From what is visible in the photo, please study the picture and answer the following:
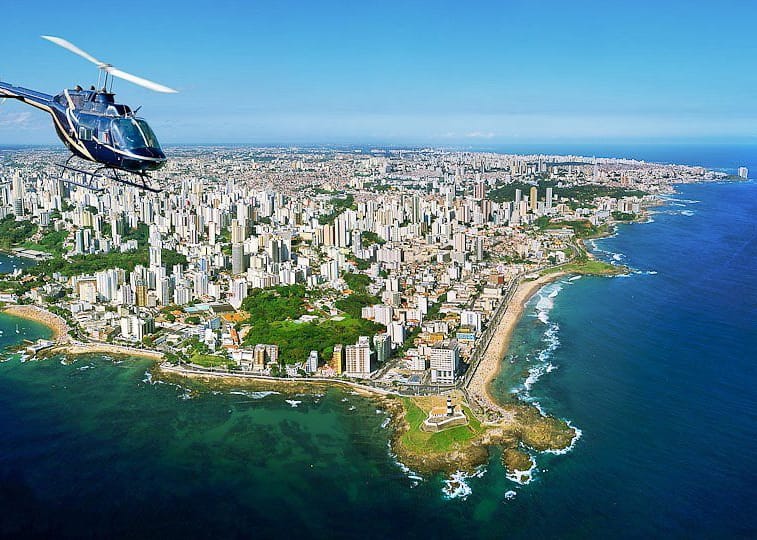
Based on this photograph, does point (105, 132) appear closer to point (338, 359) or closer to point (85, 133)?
point (85, 133)

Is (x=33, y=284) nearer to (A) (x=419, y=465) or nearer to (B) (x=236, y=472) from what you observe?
(B) (x=236, y=472)

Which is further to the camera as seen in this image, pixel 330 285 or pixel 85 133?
pixel 330 285

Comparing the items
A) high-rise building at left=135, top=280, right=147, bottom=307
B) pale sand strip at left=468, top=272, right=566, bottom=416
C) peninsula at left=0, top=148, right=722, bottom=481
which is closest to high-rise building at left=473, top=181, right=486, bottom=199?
peninsula at left=0, top=148, right=722, bottom=481

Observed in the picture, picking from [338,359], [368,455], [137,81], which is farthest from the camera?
[338,359]

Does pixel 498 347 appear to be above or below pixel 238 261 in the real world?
below

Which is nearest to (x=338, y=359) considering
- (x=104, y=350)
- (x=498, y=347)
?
(x=498, y=347)

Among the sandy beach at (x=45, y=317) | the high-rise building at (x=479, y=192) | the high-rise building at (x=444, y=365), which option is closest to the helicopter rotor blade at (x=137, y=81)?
the high-rise building at (x=444, y=365)

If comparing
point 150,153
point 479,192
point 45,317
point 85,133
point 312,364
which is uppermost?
point 85,133
